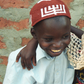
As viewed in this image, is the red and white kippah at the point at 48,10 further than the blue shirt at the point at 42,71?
No

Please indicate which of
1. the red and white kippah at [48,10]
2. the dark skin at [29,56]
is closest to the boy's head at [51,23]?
the red and white kippah at [48,10]

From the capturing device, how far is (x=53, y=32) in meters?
0.51

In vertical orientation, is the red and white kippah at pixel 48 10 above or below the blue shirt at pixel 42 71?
above

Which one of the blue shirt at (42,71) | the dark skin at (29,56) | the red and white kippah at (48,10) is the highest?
the red and white kippah at (48,10)

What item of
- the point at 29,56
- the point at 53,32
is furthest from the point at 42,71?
the point at 53,32

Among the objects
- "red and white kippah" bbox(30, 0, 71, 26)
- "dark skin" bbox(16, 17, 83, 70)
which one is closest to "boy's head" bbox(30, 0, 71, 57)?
"red and white kippah" bbox(30, 0, 71, 26)

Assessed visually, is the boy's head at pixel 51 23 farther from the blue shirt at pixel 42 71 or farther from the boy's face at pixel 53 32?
the blue shirt at pixel 42 71

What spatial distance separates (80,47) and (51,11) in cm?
33

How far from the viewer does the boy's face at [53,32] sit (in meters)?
Answer: 0.51

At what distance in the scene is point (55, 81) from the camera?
2.51 feet

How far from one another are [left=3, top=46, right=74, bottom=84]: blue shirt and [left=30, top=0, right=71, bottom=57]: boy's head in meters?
0.17

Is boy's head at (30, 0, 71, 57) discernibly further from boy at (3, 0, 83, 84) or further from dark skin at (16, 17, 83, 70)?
dark skin at (16, 17, 83, 70)

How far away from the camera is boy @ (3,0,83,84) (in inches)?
20.2

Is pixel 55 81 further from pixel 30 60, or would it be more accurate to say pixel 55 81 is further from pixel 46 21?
pixel 46 21
